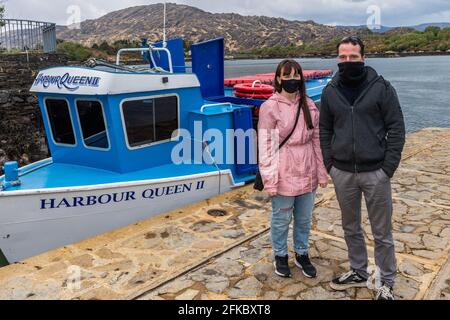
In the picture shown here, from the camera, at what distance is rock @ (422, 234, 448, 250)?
4.94 meters

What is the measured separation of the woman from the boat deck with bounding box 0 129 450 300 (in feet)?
3.21

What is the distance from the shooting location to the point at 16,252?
5246 mm

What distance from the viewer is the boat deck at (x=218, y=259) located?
4094mm

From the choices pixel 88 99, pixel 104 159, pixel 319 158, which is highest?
pixel 88 99

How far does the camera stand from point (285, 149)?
12.3 ft

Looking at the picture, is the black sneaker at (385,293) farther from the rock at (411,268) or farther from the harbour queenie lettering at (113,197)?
the harbour queenie lettering at (113,197)

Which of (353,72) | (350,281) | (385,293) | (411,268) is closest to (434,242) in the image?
(411,268)

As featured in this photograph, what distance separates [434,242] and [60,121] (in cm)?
562

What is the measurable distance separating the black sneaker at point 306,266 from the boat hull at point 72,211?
2.57 meters

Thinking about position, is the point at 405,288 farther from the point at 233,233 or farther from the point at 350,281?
the point at 233,233

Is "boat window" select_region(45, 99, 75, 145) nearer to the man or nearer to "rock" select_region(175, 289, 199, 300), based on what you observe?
"rock" select_region(175, 289, 199, 300)
